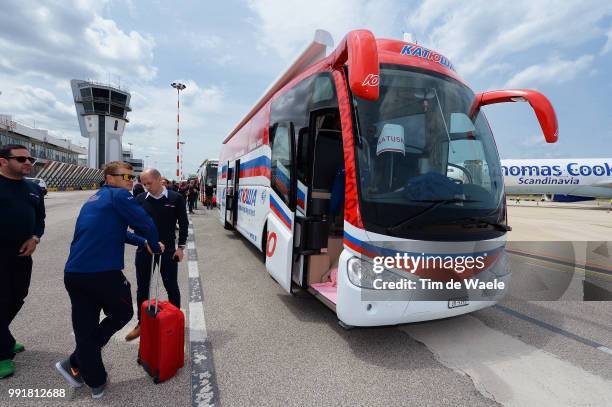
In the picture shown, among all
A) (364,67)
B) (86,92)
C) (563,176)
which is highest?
(86,92)

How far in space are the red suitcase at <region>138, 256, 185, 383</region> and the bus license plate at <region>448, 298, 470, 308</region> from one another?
8.26 feet

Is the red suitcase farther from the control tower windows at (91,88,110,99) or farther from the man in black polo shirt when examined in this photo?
the control tower windows at (91,88,110,99)

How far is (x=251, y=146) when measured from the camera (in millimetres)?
7273

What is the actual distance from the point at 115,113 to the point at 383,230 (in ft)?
281

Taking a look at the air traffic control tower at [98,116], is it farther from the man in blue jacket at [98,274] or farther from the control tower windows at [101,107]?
the man in blue jacket at [98,274]

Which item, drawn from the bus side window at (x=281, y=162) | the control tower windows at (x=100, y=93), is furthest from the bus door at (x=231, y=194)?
the control tower windows at (x=100, y=93)

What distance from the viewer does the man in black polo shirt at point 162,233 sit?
3627 mm

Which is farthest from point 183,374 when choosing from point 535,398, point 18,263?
point 535,398

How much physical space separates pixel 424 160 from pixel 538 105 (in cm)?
156

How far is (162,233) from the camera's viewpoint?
3.73 meters

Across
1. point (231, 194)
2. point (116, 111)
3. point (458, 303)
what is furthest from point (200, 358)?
point (116, 111)

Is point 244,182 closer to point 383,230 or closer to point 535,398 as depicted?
point 383,230

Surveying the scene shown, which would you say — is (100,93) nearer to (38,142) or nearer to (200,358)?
(38,142)

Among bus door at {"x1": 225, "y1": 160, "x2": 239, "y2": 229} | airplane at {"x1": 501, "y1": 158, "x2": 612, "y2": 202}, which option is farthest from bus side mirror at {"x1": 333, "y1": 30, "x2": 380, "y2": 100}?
airplane at {"x1": 501, "y1": 158, "x2": 612, "y2": 202}
